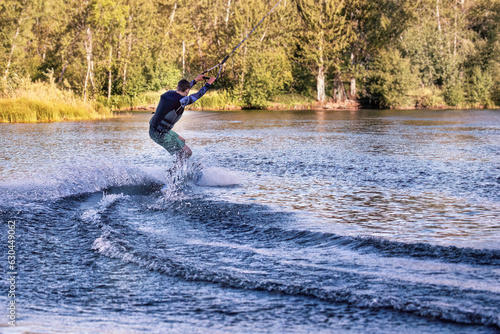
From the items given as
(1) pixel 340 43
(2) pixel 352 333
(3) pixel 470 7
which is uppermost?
(3) pixel 470 7

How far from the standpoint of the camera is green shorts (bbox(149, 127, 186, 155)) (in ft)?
33.3

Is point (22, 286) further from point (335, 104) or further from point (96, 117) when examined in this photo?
point (335, 104)

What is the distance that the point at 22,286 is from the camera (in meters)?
4.83

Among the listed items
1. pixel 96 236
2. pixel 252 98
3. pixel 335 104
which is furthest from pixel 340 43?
pixel 96 236

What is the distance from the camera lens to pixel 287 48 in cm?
6219

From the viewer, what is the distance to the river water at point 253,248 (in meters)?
4.16

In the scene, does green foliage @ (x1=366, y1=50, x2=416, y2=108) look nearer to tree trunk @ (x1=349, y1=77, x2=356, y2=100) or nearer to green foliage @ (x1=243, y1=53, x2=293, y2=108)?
tree trunk @ (x1=349, y1=77, x2=356, y2=100)

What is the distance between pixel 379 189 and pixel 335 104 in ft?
166

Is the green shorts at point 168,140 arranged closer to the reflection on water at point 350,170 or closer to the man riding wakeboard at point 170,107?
the man riding wakeboard at point 170,107

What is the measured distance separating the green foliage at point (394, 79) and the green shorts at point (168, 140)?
47445 mm

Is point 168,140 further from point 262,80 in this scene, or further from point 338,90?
point 338,90

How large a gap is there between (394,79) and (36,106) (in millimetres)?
34430

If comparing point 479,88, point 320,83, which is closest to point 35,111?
point 320,83

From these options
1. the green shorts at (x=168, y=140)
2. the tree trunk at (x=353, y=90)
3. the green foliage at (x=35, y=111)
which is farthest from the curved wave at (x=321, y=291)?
the tree trunk at (x=353, y=90)
